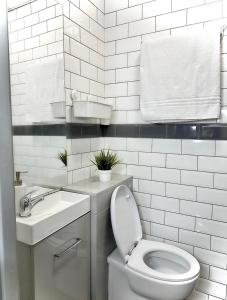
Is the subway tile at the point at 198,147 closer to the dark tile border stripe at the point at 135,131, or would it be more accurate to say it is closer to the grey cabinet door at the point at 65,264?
the dark tile border stripe at the point at 135,131

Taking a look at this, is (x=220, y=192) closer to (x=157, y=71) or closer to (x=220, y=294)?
(x=220, y=294)

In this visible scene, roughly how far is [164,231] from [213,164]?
0.64 m

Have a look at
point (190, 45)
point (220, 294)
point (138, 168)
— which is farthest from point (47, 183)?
point (220, 294)

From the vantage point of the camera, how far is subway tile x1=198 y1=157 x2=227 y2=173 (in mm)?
1483

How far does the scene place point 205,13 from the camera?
1461mm

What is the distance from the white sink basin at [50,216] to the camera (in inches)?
38.3

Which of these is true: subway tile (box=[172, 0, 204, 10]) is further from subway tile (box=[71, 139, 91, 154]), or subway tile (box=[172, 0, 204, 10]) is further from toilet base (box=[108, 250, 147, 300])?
toilet base (box=[108, 250, 147, 300])

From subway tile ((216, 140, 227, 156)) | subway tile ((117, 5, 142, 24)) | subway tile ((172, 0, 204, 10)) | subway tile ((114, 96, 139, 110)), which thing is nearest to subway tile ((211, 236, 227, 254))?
subway tile ((216, 140, 227, 156))

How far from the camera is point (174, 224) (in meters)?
1.68

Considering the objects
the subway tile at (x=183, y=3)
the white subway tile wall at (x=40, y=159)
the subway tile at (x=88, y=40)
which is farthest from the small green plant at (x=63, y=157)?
the subway tile at (x=183, y=3)

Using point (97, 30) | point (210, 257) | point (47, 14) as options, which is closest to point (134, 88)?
point (97, 30)

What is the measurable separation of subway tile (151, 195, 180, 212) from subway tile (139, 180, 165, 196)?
4 centimetres

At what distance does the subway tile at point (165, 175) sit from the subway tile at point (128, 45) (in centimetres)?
94

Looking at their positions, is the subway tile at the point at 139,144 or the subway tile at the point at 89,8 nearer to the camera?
the subway tile at the point at 89,8
